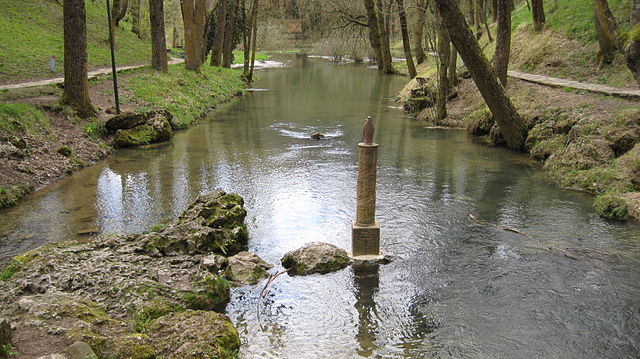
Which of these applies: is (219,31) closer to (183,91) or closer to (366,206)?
(183,91)

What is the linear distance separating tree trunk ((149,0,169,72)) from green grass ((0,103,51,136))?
12.2 m

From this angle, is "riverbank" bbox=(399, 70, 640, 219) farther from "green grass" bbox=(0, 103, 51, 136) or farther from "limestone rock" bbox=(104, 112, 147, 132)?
"green grass" bbox=(0, 103, 51, 136)

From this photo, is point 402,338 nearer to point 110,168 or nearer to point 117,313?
point 117,313

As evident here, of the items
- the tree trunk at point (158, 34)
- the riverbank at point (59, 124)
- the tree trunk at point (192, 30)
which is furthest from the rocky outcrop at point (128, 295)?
the tree trunk at point (192, 30)

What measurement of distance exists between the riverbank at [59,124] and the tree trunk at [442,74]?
32.9 ft

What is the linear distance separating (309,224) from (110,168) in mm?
6758

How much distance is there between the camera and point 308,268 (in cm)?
789

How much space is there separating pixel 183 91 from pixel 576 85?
666 inches

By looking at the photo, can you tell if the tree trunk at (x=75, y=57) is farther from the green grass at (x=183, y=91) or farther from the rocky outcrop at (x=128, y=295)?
the rocky outcrop at (x=128, y=295)

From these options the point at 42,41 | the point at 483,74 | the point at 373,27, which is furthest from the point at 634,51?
the point at 373,27

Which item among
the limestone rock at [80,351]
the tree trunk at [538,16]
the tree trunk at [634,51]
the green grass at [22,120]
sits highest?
the tree trunk at [538,16]

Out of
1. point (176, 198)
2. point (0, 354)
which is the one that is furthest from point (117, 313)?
point (176, 198)

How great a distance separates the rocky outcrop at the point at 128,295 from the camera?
512cm

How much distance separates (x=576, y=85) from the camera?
59.2 feet
